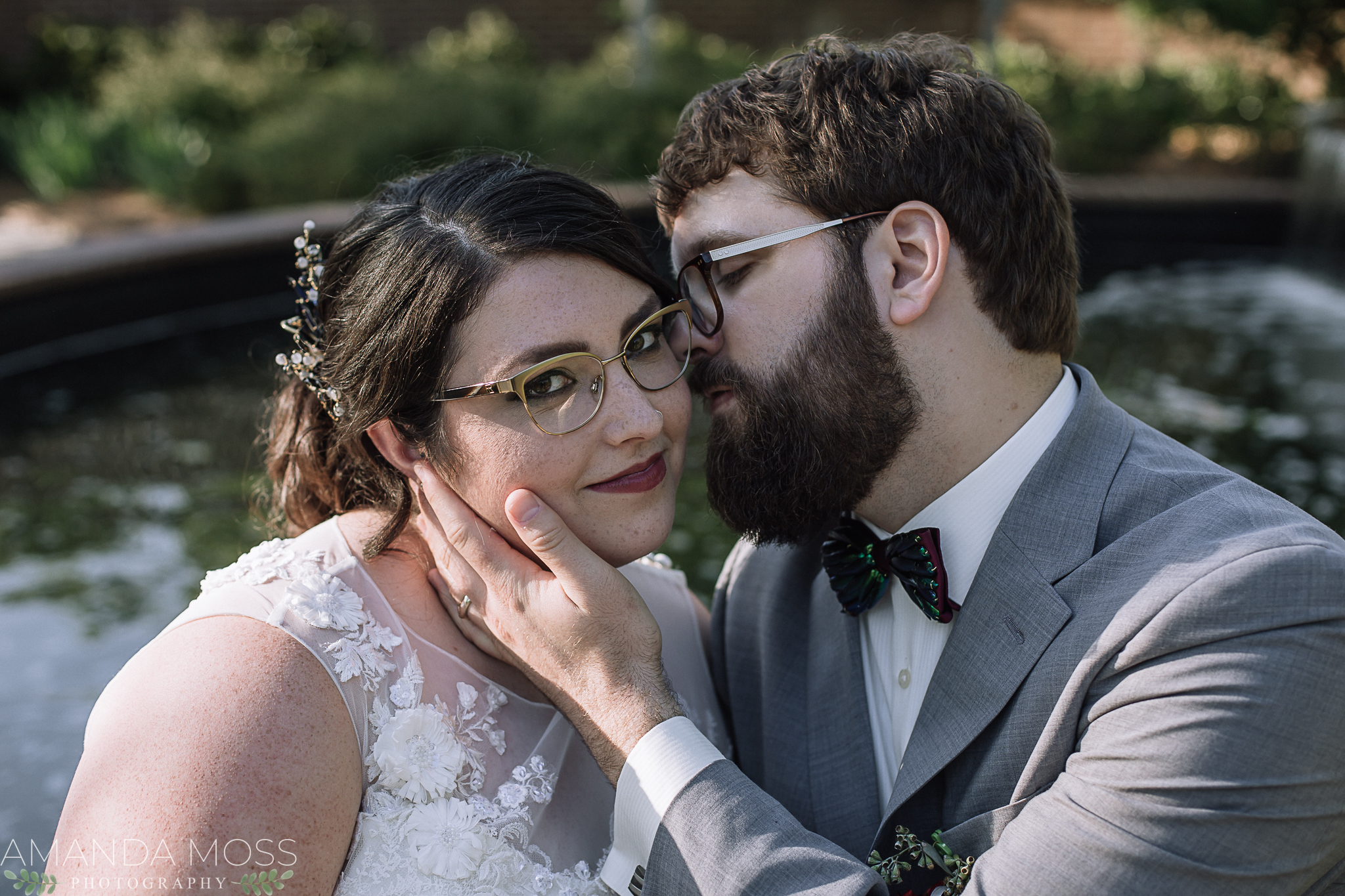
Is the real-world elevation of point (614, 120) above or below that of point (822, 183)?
below

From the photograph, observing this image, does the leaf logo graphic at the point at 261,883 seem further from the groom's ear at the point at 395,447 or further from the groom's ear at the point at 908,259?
the groom's ear at the point at 908,259

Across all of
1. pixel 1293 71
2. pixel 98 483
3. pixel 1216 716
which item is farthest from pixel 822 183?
pixel 1293 71

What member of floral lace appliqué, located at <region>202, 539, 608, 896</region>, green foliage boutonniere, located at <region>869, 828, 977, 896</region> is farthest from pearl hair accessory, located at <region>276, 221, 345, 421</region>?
green foliage boutonniere, located at <region>869, 828, 977, 896</region>

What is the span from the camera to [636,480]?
2143mm

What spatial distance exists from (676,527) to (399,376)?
291 centimetres

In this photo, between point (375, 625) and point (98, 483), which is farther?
point (98, 483)

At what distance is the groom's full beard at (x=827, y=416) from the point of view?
7.36ft

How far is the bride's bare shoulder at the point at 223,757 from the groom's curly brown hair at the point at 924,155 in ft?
4.63

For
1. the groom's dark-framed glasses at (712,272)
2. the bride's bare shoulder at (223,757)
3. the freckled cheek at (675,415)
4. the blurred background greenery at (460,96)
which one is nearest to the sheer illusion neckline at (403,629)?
the bride's bare shoulder at (223,757)

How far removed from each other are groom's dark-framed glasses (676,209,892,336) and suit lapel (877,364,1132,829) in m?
0.67

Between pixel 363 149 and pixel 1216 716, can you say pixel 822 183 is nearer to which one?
pixel 1216 716

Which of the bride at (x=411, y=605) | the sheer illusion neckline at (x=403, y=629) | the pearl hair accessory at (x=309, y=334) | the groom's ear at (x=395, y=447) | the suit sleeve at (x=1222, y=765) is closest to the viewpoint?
the suit sleeve at (x=1222, y=765)

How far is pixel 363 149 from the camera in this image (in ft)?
35.4

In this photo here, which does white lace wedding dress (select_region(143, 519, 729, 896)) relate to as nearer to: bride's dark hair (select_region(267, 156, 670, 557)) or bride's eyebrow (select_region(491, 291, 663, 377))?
bride's dark hair (select_region(267, 156, 670, 557))
